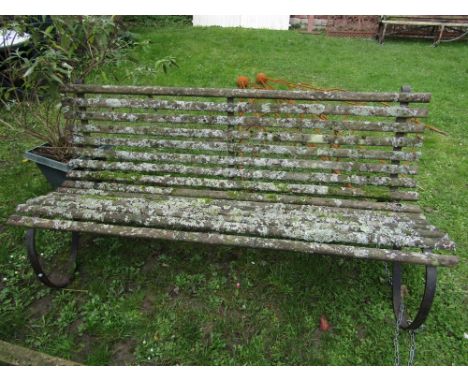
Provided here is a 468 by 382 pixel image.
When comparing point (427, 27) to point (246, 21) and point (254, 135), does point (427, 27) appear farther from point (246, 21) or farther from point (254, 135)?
point (254, 135)

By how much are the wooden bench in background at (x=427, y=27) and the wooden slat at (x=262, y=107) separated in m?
8.27

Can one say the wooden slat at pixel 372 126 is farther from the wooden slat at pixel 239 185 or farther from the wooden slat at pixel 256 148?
the wooden slat at pixel 239 185

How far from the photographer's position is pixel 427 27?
10172mm

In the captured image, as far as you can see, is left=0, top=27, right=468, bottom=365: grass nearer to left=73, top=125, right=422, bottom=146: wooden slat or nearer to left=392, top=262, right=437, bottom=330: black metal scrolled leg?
left=392, top=262, right=437, bottom=330: black metal scrolled leg

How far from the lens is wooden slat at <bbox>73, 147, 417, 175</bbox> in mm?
2676

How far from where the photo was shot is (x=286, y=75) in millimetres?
6777

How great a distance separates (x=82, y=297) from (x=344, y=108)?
239 cm

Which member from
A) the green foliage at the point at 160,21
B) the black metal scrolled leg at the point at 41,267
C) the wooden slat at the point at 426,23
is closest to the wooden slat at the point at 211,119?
the black metal scrolled leg at the point at 41,267

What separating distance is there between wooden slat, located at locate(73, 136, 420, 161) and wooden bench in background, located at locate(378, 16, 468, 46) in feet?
27.2

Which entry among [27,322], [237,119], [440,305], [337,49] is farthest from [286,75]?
[27,322]

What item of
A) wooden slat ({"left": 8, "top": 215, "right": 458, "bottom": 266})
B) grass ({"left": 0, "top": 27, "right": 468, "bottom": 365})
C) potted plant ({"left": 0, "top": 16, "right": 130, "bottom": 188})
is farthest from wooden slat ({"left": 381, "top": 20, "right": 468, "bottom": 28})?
wooden slat ({"left": 8, "top": 215, "right": 458, "bottom": 266})

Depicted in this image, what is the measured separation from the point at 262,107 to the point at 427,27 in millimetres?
9993

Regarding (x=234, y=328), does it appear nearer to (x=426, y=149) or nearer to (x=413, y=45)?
(x=426, y=149)

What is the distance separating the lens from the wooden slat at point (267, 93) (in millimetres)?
2533
